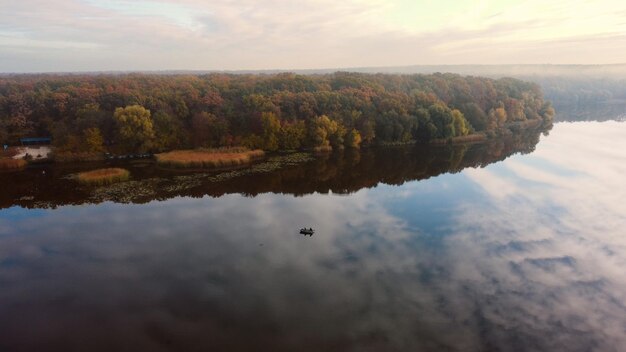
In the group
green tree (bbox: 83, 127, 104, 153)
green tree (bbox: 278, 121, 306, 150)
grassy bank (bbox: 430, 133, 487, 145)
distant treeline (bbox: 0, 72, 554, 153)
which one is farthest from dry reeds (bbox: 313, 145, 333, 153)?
green tree (bbox: 83, 127, 104, 153)

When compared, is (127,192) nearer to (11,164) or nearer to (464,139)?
(11,164)

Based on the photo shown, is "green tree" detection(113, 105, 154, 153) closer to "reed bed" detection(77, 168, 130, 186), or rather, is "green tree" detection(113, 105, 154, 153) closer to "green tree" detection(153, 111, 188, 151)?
"green tree" detection(153, 111, 188, 151)

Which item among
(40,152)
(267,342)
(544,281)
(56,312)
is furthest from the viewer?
(40,152)

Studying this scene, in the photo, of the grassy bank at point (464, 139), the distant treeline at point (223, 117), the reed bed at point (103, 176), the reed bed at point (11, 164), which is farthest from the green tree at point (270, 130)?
the reed bed at point (11, 164)

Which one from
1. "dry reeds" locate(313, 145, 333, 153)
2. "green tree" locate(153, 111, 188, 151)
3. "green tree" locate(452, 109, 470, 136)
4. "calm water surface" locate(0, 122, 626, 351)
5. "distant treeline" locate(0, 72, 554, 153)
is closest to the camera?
"calm water surface" locate(0, 122, 626, 351)

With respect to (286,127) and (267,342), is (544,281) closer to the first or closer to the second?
(267,342)

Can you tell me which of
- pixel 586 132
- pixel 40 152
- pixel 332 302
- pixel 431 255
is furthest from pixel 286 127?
pixel 586 132

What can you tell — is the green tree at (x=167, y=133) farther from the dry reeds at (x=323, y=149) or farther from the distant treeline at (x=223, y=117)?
the dry reeds at (x=323, y=149)

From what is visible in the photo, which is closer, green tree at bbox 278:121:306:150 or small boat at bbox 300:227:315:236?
small boat at bbox 300:227:315:236
